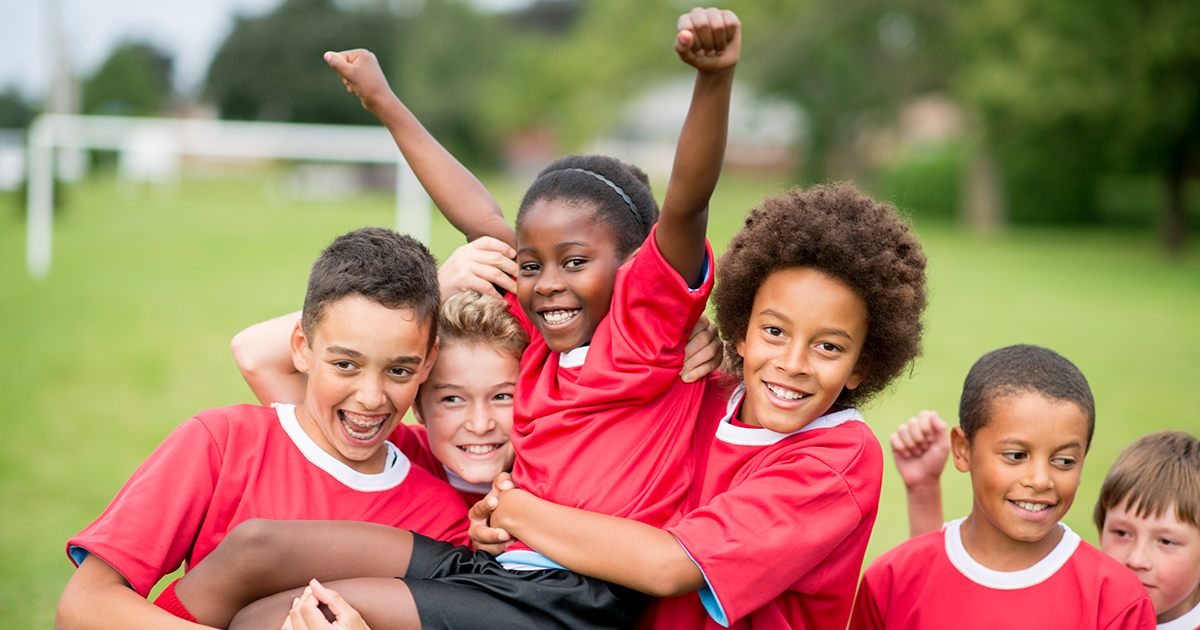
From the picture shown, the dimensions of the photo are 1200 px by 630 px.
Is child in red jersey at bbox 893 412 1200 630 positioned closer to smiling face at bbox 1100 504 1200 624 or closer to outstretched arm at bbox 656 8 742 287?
smiling face at bbox 1100 504 1200 624

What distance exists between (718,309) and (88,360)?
7679 mm

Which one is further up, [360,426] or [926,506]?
[360,426]

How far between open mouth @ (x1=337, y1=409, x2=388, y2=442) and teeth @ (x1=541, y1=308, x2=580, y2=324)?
0.47 m

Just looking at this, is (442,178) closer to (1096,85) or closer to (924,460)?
(924,460)

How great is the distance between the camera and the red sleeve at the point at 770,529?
6.19 feet

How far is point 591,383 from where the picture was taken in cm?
216

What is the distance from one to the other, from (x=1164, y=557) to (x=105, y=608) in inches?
100

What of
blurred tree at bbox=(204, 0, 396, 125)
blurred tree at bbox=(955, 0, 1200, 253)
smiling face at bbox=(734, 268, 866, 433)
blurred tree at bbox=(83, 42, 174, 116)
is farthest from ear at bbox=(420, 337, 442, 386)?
blurred tree at bbox=(204, 0, 396, 125)

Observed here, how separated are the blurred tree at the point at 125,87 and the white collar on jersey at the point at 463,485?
39259 mm

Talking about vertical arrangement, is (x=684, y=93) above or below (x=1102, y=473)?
above

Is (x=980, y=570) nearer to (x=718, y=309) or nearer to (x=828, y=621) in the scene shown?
(x=828, y=621)

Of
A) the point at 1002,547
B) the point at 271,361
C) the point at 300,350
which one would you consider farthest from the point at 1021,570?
the point at 271,361

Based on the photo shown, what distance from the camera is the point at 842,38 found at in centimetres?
2783

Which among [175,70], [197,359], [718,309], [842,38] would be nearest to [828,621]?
[718,309]
